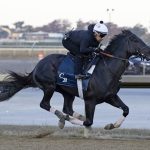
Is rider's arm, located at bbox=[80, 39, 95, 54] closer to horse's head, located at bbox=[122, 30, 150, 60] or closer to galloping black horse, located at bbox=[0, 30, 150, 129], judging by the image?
galloping black horse, located at bbox=[0, 30, 150, 129]

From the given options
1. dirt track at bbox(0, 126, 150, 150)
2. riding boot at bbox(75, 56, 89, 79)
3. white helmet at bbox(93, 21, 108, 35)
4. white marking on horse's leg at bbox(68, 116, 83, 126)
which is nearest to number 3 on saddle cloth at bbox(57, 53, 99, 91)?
riding boot at bbox(75, 56, 89, 79)

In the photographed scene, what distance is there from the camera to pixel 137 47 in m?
12.9

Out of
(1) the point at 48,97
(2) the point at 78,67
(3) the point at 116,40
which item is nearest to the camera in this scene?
(2) the point at 78,67

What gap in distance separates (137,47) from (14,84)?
2600 millimetres

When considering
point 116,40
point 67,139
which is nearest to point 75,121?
point 67,139

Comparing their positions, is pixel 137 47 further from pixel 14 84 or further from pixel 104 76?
pixel 14 84

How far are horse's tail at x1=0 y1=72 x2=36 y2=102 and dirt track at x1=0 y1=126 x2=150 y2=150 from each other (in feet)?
2.15

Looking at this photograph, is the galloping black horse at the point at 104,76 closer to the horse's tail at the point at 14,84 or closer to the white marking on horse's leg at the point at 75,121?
the white marking on horse's leg at the point at 75,121

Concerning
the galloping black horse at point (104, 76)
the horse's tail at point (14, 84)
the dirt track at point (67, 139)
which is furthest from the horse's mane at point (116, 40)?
the horse's tail at point (14, 84)

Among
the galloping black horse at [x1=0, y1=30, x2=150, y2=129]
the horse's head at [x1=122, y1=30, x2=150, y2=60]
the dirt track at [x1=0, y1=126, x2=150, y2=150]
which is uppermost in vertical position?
the horse's head at [x1=122, y1=30, x2=150, y2=60]

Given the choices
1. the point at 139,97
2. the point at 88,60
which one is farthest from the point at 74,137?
the point at 139,97

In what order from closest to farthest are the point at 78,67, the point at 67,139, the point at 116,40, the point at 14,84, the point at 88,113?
1. the point at 67,139
2. the point at 88,113
3. the point at 78,67
4. the point at 116,40
5. the point at 14,84

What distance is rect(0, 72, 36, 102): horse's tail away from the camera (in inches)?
554

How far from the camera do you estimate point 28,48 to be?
6956 centimetres
